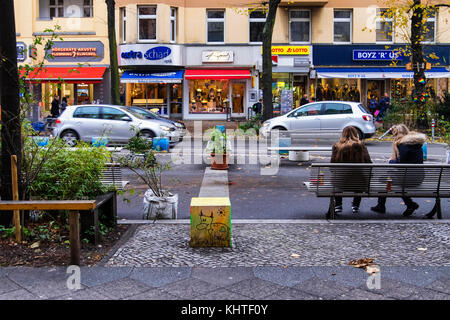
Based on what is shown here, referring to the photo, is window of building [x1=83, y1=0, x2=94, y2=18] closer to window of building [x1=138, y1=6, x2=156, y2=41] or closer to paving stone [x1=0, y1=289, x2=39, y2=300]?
window of building [x1=138, y1=6, x2=156, y2=41]

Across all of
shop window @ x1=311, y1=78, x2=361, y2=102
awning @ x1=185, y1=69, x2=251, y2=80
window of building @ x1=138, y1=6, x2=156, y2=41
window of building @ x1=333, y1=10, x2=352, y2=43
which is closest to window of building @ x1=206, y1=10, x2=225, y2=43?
awning @ x1=185, y1=69, x2=251, y2=80

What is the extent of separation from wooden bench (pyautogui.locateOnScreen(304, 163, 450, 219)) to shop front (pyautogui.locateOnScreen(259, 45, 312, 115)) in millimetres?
21798

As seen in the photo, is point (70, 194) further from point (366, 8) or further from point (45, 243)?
point (366, 8)

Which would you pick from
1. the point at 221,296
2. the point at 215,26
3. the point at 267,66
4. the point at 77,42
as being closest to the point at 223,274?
the point at 221,296

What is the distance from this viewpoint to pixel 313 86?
31.4m

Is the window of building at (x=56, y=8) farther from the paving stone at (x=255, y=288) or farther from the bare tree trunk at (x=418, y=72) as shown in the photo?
the paving stone at (x=255, y=288)

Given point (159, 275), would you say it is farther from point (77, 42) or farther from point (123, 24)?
point (77, 42)

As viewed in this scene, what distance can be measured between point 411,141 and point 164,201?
3.98m

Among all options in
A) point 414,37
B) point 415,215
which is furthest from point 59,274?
point 414,37

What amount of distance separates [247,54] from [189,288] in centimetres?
2688

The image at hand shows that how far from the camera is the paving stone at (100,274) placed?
4891 mm

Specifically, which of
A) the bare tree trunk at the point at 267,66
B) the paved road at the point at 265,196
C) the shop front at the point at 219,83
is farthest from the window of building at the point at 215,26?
the paved road at the point at 265,196

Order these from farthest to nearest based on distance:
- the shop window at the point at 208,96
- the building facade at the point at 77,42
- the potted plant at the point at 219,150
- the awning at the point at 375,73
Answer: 1. the shop window at the point at 208,96
2. the building facade at the point at 77,42
3. the awning at the point at 375,73
4. the potted plant at the point at 219,150

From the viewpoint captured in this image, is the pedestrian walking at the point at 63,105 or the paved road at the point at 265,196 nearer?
the paved road at the point at 265,196
